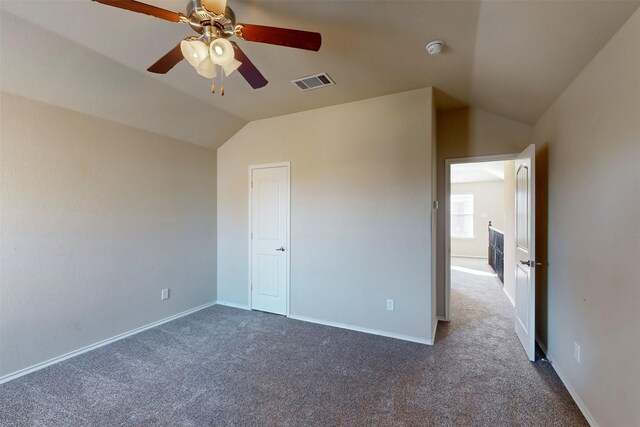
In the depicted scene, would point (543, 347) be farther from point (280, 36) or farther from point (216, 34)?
point (216, 34)

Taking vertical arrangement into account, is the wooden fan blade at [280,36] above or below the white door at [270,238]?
above

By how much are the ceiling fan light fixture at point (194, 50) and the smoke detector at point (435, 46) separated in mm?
1618

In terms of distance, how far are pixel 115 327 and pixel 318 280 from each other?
7.74 ft

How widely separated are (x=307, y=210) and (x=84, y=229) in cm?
242

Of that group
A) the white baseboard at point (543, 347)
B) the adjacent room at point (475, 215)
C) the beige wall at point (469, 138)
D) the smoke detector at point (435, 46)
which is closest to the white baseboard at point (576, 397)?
the white baseboard at point (543, 347)

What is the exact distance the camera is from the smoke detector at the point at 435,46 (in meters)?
2.09

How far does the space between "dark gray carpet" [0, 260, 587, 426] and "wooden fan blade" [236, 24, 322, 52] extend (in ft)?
7.94

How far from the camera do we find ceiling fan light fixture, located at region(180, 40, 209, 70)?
1569 millimetres

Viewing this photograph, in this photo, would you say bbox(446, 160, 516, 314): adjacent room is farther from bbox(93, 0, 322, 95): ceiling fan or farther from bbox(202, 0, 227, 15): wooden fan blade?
bbox(202, 0, 227, 15): wooden fan blade

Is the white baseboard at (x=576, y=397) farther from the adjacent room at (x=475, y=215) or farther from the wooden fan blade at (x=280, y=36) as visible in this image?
the adjacent room at (x=475, y=215)

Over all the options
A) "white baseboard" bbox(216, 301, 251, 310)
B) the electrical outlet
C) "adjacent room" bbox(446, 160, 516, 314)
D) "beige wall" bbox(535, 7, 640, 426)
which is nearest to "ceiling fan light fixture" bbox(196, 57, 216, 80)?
"beige wall" bbox(535, 7, 640, 426)

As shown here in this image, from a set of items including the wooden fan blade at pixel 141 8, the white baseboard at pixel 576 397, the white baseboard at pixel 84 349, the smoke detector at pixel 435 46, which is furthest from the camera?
the white baseboard at pixel 84 349

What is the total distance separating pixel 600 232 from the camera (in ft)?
5.89

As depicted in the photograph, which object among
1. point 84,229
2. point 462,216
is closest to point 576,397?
point 84,229
